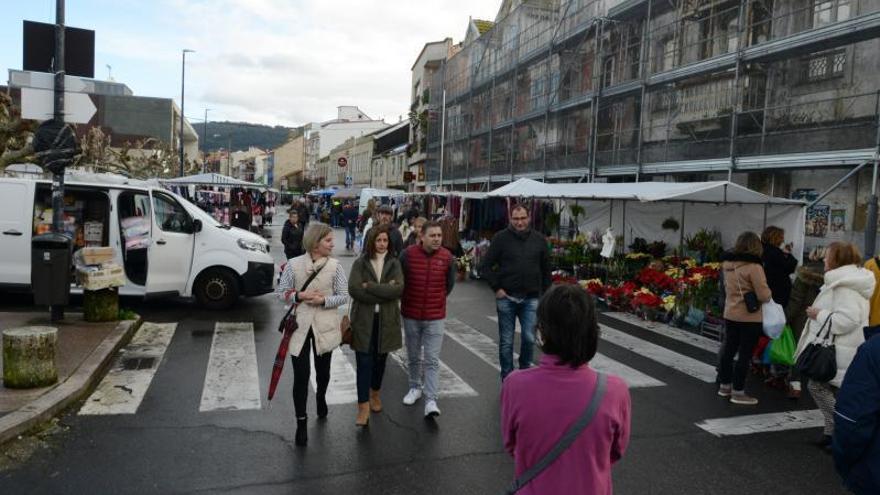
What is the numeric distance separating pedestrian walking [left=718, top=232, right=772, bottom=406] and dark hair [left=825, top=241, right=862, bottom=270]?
695 millimetres

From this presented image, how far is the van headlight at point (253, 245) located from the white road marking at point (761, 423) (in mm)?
7401

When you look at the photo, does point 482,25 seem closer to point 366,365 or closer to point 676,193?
point 676,193

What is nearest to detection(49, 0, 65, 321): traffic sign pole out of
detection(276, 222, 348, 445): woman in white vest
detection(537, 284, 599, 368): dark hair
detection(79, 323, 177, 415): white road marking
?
detection(79, 323, 177, 415): white road marking

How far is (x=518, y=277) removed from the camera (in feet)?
20.2

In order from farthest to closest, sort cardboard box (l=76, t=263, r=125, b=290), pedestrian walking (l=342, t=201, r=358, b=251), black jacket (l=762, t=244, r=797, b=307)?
pedestrian walking (l=342, t=201, r=358, b=251), cardboard box (l=76, t=263, r=125, b=290), black jacket (l=762, t=244, r=797, b=307)

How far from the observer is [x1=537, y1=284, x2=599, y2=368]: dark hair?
2.25m

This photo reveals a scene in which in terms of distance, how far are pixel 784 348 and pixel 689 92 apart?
36.4 feet

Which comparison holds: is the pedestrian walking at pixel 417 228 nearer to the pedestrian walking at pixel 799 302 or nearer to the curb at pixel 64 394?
the curb at pixel 64 394

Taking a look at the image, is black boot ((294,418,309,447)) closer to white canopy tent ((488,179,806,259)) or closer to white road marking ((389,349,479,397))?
white road marking ((389,349,479,397))

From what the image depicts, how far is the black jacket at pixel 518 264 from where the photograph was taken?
6168 millimetres

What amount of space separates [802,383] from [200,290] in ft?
27.7

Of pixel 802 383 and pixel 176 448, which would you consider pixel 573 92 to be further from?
pixel 176 448

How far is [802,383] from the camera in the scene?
6.94 meters

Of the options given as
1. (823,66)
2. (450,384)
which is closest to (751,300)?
(450,384)
